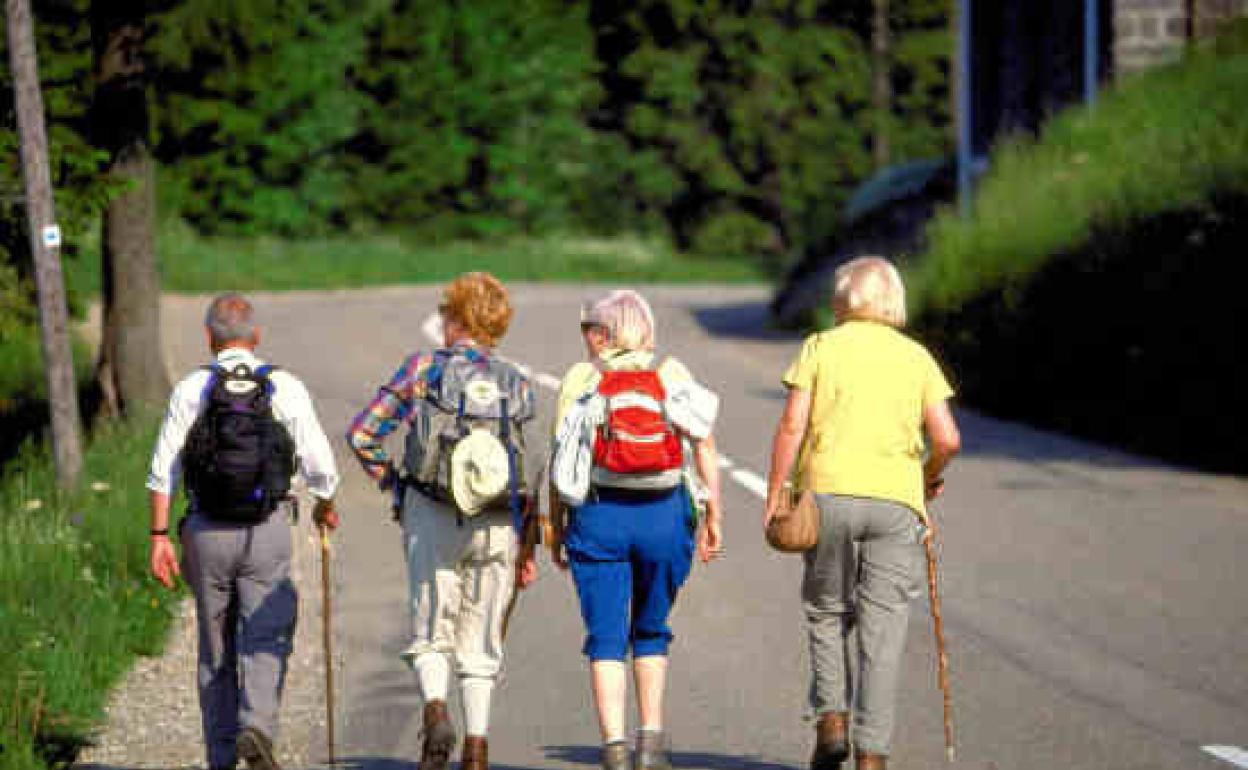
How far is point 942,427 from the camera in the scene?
21.8 feet

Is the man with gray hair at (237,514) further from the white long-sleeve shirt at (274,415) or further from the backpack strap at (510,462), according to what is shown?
the backpack strap at (510,462)

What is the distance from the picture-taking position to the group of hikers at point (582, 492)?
6555 millimetres

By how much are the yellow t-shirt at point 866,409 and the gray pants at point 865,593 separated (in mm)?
71

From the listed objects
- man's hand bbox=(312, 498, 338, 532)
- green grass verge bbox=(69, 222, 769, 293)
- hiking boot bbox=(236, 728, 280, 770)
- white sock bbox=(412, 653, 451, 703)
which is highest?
man's hand bbox=(312, 498, 338, 532)

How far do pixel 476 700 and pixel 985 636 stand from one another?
3073mm

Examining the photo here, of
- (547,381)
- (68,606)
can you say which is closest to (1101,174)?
(547,381)

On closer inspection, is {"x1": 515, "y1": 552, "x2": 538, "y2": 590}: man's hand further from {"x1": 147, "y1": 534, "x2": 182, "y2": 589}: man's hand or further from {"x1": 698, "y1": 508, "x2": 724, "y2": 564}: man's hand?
{"x1": 147, "y1": 534, "x2": 182, "y2": 589}: man's hand

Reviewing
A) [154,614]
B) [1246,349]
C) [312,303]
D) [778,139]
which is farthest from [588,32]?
[154,614]

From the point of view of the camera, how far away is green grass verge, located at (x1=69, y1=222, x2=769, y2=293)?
4197cm

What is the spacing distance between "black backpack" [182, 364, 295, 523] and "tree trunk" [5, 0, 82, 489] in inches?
261

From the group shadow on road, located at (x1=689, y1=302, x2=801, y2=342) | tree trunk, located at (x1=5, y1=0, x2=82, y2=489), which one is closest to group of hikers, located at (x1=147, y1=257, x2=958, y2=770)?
tree trunk, located at (x1=5, y1=0, x2=82, y2=489)

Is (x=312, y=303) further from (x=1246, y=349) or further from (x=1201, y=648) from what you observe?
(x=1201, y=648)

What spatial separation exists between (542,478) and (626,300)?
28.4 inches

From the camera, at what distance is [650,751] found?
6.55m
